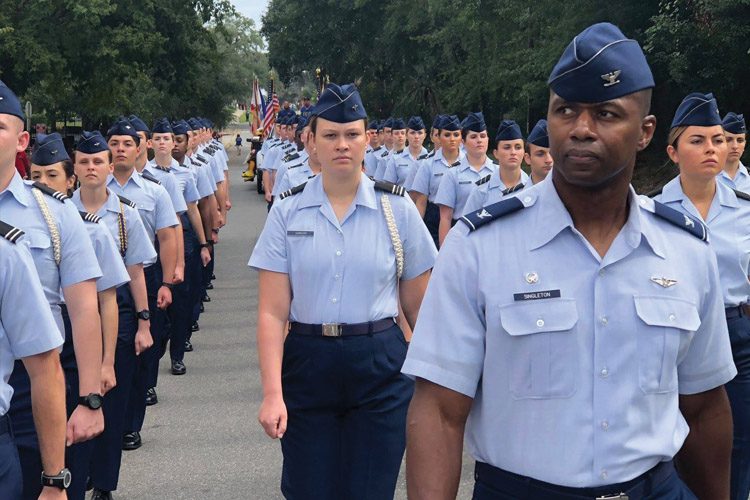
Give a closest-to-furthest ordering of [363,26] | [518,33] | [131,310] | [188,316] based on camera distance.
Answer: [131,310]
[188,316]
[518,33]
[363,26]

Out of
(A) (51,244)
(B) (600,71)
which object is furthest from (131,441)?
(B) (600,71)

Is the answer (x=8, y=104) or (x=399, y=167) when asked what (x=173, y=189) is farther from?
(x=399, y=167)

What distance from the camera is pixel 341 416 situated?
15.3 feet

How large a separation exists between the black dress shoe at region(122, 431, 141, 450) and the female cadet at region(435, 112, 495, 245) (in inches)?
150

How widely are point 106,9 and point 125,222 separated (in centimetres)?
2655

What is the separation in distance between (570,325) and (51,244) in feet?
8.61

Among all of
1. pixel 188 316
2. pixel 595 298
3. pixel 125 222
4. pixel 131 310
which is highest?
pixel 595 298

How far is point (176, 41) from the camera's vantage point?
39.1 m

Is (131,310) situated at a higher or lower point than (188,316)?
higher

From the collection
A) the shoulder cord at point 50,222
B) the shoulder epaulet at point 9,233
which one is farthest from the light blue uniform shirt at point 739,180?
the shoulder epaulet at point 9,233

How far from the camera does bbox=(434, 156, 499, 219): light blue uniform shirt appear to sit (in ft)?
34.6

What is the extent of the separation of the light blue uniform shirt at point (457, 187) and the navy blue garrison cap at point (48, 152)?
4678mm

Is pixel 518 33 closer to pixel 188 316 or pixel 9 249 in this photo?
pixel 188 316

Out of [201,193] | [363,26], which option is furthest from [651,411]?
[363,26]
